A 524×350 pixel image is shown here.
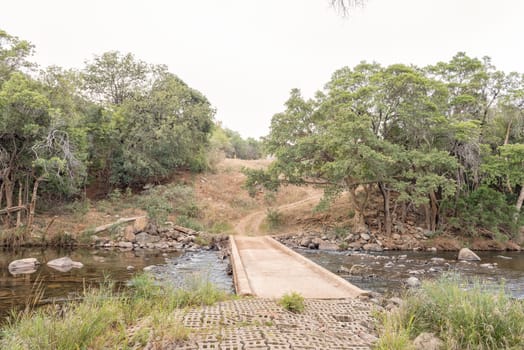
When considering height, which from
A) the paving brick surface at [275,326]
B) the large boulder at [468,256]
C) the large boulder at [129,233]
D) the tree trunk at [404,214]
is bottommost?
the large boulder at [468,256]

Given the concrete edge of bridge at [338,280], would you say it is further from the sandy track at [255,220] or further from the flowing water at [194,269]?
the sandy track at [255,220]

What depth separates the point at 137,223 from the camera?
19016mm

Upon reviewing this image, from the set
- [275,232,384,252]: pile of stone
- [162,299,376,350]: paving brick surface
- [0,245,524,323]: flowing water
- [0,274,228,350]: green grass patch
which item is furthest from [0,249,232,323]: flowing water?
Answer: [275,232,384,252]: pile of stone

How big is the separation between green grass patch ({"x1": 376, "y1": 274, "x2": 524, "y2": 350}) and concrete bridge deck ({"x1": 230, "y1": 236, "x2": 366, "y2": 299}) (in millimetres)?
2040

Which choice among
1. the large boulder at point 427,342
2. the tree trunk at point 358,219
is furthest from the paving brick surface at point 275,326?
the tree trunk at point 358,219

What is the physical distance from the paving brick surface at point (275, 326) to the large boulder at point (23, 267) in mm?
8620

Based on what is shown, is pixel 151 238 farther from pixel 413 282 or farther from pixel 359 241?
pixel 413 282

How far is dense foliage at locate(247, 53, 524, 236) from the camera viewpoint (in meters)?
18.8

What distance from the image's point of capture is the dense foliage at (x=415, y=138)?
18766 millimetres

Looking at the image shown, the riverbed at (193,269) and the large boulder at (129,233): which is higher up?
the large boulder at (129,233)

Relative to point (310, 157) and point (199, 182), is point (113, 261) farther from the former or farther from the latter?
point (199, 182)

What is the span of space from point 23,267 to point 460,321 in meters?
12.5

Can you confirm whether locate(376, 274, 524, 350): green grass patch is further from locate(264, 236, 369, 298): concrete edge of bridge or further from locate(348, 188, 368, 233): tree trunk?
locate(348, 188, 368, 233): tree trunk

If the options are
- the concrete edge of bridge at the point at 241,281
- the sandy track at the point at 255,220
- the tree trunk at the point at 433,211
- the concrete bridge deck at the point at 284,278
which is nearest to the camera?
the concrete edge of bridge at the point at 241,281
